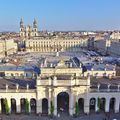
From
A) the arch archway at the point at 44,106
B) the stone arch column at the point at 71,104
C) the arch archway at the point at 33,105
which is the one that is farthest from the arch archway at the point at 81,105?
the arch archway at the point at 33,105

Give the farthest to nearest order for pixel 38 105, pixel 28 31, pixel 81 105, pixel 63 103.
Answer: pixel 28 31, pixel 63 103, pixel 81 105, pixel 38 105

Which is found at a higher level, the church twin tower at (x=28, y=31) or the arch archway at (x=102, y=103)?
the church twin tower at (x=28, y=31)

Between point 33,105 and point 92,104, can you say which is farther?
point 33,105

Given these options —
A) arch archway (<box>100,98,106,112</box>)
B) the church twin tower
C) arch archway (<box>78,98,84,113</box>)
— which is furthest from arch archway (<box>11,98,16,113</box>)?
the church twin tower

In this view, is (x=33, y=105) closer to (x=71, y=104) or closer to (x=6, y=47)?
(x=71, y=104)

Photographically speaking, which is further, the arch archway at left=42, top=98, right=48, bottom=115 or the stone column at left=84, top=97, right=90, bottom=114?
the arch archway at left=42, top=98, right=48, bottom=115

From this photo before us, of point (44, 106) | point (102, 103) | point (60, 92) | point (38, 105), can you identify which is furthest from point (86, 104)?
point (38, 105)

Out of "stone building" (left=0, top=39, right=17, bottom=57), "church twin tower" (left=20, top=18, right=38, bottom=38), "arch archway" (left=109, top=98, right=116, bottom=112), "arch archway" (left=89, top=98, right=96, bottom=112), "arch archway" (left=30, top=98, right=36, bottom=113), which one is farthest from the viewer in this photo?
"church twin tower" (left=20, top=18, right=38, bottom=38)

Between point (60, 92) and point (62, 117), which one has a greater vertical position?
point (60, 92)

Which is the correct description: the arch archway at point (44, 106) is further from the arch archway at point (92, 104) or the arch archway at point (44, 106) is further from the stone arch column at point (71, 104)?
the arch archway at point (92, 104)

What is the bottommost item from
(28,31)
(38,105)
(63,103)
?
(63,103)

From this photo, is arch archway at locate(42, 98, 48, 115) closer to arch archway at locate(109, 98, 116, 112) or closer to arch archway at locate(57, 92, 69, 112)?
arch archway at locate(57, 92, 69, 112)
